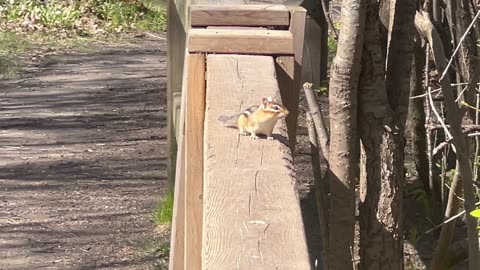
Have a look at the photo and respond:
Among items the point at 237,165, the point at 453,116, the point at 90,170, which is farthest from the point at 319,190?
the point at 90,170

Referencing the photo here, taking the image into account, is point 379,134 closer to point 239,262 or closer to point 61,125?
point 239,262

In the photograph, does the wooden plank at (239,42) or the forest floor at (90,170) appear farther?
the forest floor at (90,170)

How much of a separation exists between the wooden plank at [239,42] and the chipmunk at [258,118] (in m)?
0.37

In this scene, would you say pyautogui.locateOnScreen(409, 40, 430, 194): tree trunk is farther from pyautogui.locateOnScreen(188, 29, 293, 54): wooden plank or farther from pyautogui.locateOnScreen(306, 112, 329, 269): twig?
pyautogui.locateOnScreen(188, 29, 293, 54): wooden plank

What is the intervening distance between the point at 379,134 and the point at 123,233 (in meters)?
2.78

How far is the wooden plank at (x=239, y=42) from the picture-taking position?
8.77ft

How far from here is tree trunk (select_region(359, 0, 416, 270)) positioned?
3.76 metres

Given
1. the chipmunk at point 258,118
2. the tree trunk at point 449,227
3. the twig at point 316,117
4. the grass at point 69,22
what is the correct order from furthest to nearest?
the grass at point 69,22, the tree trunk at point 449,227, the twig at point 316,117, the chipmunk at point 258,118

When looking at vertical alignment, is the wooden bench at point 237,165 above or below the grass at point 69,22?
below

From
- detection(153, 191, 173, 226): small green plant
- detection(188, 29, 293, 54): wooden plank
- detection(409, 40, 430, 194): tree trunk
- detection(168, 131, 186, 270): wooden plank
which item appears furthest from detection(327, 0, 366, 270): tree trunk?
detection(409, 40, 430, 194): tree trunk

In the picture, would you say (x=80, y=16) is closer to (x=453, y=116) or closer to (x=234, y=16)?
(x=453, y=116)

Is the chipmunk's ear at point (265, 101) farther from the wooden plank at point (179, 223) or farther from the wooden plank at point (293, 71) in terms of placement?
the wooden plank at point (179, 223)

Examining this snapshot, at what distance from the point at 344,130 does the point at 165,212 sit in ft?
8.59

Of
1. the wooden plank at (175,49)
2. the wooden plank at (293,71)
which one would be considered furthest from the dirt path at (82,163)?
the wooden plank at (293,71)
